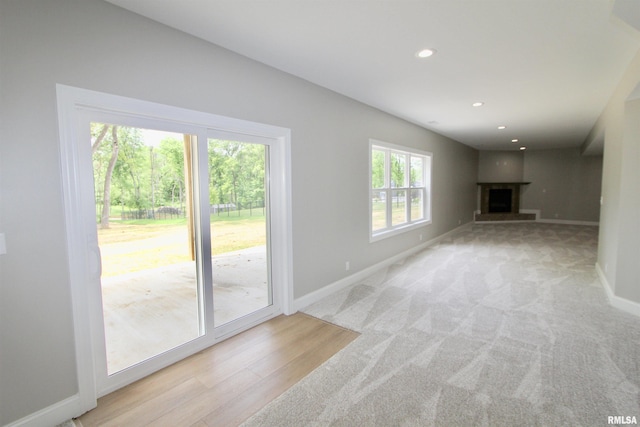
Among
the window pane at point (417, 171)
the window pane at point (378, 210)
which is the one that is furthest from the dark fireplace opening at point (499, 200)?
the window pane at point (378, 210)

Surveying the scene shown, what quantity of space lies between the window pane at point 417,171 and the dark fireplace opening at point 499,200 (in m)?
5.32

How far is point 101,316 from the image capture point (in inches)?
77.9

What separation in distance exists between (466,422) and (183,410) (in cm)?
175

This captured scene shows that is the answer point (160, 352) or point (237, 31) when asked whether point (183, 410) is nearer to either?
point (160, 352)

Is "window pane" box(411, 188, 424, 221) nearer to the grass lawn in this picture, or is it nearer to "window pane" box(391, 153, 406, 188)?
"window pane" box(391, 153, 406, 188)

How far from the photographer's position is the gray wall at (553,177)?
9.19 metres

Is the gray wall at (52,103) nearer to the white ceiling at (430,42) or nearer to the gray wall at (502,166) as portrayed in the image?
the white ceiling at (430,42)

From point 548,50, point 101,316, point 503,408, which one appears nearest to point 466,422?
point 503,408

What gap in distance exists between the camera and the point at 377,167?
494 cm

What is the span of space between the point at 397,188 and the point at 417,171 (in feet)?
3.59

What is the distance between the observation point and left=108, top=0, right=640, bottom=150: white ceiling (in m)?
1.93

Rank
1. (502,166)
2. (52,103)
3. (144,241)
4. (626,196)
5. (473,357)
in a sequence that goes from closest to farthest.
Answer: (52,103), (144,241), (473,357), (626,196), (502,166)

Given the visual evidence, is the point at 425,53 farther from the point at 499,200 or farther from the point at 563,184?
the point at 563,184

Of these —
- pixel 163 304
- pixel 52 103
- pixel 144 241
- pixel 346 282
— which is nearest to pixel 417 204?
pixel 346 282
